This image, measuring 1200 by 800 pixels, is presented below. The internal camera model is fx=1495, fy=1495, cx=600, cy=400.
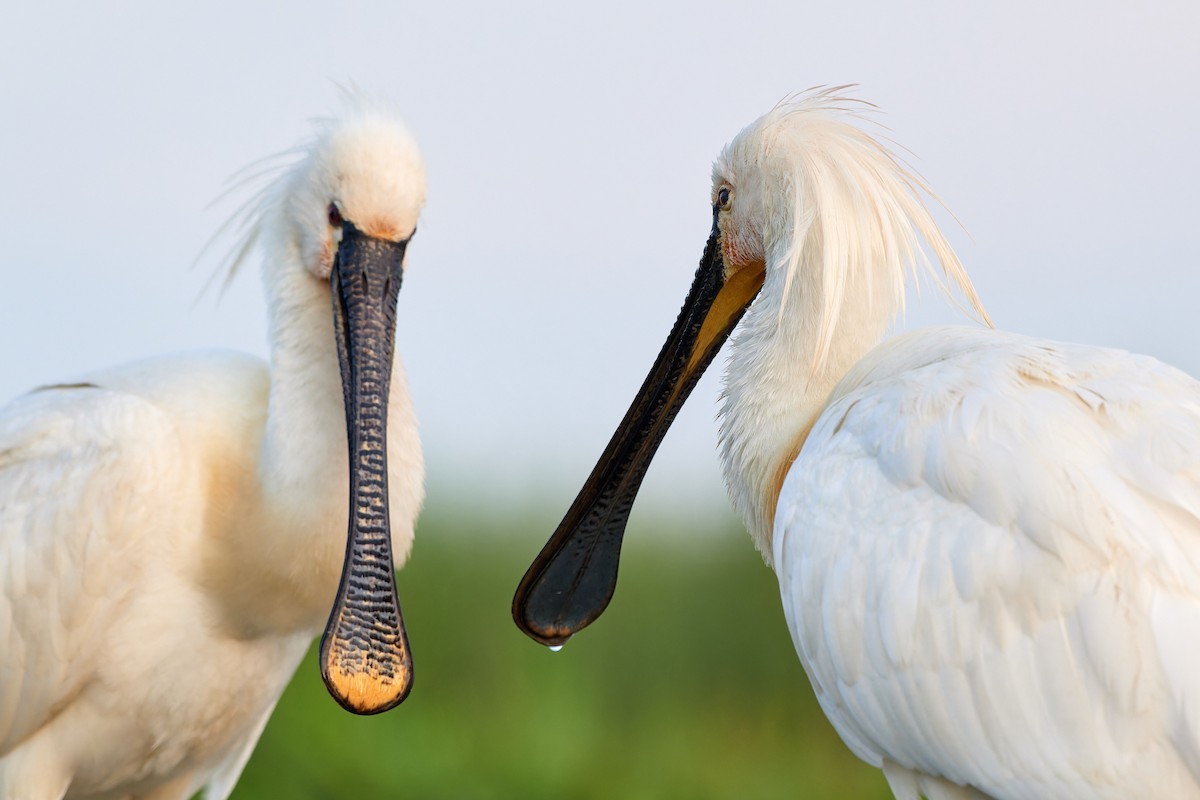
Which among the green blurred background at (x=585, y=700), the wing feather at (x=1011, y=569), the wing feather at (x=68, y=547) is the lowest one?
the green blurred background at (x=585, y=700)

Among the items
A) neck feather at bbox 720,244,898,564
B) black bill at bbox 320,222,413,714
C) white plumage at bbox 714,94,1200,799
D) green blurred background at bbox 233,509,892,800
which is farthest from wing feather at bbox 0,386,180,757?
green blurred background at bbox 233,509,892,800

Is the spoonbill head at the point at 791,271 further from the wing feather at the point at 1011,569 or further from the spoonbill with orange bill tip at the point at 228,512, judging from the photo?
the spoonbill with orange bill tip at the point at 228,512

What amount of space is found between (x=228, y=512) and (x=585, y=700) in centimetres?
363

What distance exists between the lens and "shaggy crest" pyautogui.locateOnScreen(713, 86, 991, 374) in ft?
14.7

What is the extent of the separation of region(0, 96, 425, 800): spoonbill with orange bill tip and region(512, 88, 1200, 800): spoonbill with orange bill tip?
115 centimetres

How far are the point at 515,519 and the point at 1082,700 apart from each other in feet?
19.6

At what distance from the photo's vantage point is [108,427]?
15.4ft

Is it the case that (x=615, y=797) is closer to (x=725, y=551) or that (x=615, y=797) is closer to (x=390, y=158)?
(x=725, y=551)

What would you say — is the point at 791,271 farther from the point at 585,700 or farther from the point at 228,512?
the point at 585,700

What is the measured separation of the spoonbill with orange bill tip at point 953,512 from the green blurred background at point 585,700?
125 inches


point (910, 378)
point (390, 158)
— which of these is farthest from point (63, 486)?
point (910, 378)

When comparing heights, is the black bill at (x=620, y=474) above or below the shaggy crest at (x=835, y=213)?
below

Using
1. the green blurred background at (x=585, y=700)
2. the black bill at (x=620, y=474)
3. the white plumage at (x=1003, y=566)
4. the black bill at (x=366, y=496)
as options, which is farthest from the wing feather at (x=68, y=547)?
the green blurred background at (x=585, y=700)

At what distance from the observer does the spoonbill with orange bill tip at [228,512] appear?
4629 mm
